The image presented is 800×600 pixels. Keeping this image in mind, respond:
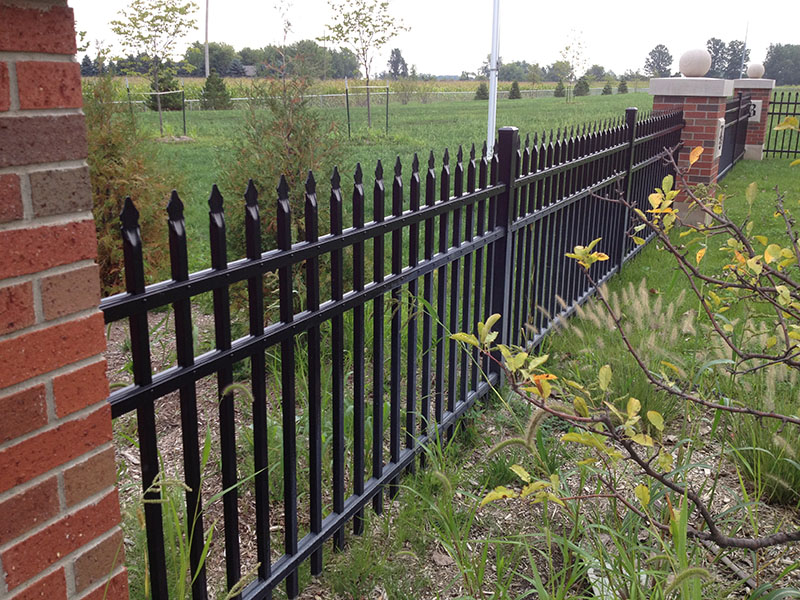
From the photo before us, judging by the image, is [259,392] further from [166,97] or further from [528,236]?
[166,97]

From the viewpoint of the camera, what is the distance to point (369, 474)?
3223 mm

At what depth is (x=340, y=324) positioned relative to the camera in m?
2.65

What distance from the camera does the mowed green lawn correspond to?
6688 millimetres

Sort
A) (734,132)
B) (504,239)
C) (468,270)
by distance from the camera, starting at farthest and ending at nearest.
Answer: (734,132) < (504,239) < (468,270)

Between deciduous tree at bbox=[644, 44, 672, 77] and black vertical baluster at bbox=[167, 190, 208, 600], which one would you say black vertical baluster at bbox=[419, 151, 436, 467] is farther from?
deciduous tree at bbox=[644, 44, 672, 77]

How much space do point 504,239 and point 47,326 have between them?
281cm

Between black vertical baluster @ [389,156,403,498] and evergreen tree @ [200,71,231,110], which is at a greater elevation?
evergreen tree @ [200,71,231,110]

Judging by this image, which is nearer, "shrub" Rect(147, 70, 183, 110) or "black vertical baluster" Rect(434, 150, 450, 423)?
"black vertical baluster" Rect(434, 150, 450, 423)

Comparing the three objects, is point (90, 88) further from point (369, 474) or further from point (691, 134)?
point (691, 134)

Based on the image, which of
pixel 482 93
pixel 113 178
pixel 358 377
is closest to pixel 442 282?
pixel 358 377

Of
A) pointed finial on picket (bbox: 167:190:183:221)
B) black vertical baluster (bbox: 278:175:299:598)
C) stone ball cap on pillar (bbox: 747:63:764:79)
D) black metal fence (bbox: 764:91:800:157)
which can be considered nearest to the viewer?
pointed finial on picket (bbox: 167:190:183:221)

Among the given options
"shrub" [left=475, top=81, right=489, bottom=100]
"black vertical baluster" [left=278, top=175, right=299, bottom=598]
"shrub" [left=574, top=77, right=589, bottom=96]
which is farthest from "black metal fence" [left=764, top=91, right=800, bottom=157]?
"shrub" [left=574, top=77, right=589, bottom=96]

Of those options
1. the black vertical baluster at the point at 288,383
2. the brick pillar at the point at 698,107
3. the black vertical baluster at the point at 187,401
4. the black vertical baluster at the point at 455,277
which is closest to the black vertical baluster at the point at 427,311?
the black vertical baluster at the point at 455,277

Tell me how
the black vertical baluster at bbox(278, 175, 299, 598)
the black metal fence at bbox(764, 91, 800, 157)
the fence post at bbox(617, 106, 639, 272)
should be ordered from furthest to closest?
the black metal fence at bbox(764, 91, 800, 157)
the fence post at bbox(617, 106, 639, 272)
the black vertical baluster at bbox(278, 175, 299, 598)
